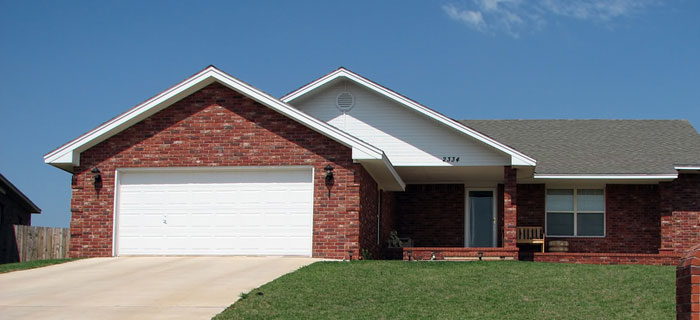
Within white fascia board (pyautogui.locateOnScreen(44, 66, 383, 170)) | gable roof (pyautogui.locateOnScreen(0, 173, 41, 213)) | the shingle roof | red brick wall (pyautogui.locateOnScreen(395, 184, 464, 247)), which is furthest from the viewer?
gable roof (pyautogui.locateOnScreen(0, 173, 41, 213))

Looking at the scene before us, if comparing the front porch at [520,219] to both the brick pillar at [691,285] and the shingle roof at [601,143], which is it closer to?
the shingle roof at [601,143]

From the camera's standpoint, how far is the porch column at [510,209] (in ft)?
71.1

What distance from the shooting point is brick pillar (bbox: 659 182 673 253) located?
924 inches

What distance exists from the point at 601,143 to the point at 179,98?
1369 cm

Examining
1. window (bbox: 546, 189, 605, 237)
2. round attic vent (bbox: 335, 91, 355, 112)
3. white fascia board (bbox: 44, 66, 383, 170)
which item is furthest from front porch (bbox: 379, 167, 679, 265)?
white fascia board (bbox: 44, 66, 383, 170)

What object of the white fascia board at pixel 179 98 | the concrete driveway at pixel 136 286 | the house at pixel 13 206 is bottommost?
the concrete driveway at pixel 136 286

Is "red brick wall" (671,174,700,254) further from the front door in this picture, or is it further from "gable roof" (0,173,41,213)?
"gable roof" (0,173,41,213)

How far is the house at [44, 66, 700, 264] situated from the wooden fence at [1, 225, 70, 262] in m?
3.62

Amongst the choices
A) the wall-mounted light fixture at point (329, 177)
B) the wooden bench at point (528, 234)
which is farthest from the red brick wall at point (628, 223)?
the wall-mounted light fixture at point (329, 177)

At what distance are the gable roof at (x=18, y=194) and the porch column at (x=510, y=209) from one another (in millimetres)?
18236

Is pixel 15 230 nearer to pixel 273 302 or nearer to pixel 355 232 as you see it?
pixel 355 232

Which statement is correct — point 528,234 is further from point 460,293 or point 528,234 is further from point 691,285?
point 691,285

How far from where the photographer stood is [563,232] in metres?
25.6

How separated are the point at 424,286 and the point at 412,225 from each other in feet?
37.8
